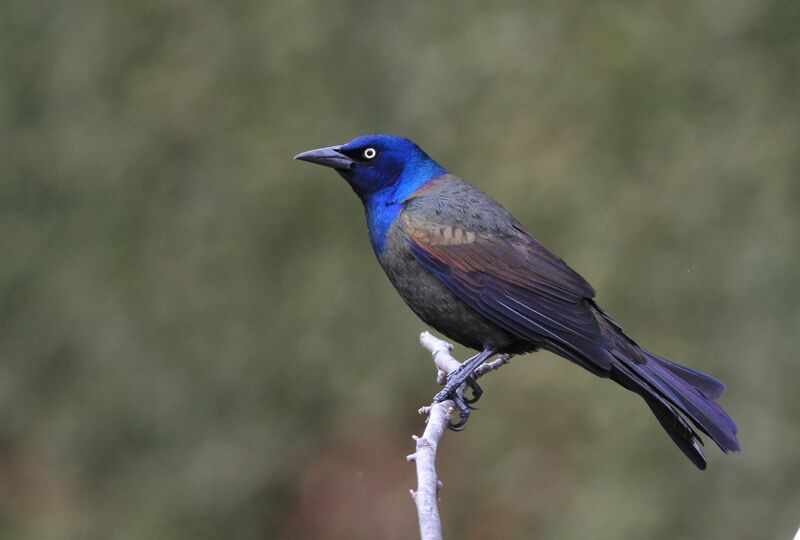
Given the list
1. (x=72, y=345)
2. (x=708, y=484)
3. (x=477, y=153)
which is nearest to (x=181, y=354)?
(x=72, y=345)

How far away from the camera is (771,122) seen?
6.93 m

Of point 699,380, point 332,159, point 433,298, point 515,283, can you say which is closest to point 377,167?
point 332,159

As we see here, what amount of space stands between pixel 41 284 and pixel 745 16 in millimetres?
4835

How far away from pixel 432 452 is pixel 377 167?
1771 millimetres

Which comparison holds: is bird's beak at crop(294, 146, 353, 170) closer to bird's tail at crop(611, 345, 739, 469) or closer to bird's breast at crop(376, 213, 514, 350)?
bird's breast at crop(376, 213, 514, 350)

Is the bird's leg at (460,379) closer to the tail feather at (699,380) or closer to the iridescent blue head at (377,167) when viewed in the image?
the tail feather at (699,380)

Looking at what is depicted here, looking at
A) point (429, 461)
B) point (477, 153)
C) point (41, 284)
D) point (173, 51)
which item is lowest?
point (429, 461)

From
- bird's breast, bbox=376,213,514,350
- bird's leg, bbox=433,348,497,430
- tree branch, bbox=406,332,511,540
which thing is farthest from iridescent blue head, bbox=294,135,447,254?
bird's leg, bbox=433,348,497,430

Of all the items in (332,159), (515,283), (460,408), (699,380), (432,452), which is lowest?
(432,452)

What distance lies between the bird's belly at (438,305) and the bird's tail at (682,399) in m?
0.46

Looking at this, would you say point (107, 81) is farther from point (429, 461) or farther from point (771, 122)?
point (429, 461)

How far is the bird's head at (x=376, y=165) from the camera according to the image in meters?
4.98

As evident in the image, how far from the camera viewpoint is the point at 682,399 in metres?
4.21

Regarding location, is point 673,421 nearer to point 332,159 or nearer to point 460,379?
point 460,379
